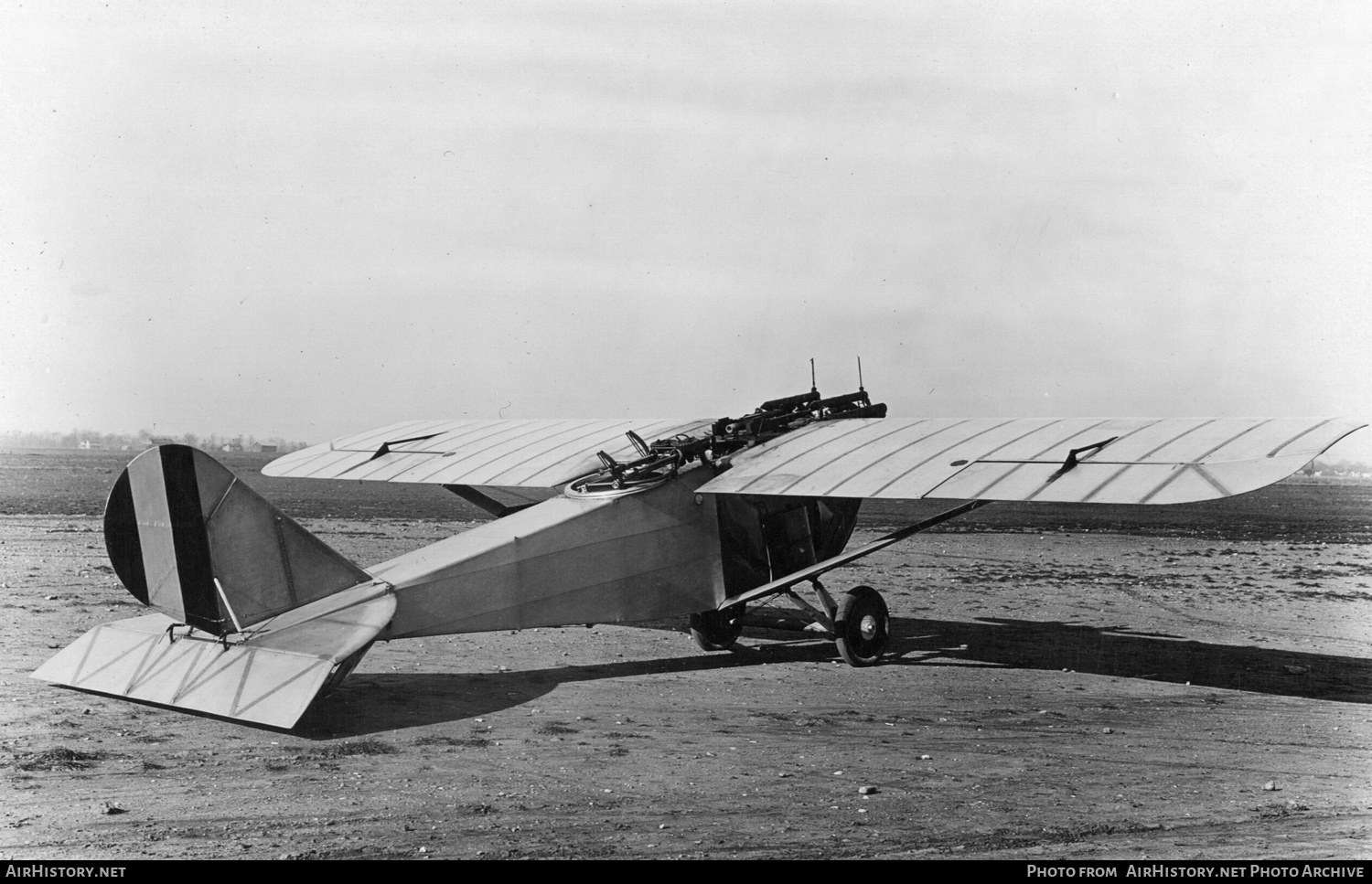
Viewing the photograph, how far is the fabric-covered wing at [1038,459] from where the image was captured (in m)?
8.45

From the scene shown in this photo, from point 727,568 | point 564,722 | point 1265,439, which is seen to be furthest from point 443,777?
point 1265,439

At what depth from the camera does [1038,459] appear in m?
9.62

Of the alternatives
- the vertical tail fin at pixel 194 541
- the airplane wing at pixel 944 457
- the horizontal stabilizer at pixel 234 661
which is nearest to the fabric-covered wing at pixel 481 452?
the airplane wing at pixel 944 457

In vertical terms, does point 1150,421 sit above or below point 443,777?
above

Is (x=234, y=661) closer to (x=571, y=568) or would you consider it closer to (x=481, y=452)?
(x=571, y=568)

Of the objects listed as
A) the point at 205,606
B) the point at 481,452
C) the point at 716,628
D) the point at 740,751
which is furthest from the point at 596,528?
the point at 481,452

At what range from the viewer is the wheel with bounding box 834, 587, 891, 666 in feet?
36.6

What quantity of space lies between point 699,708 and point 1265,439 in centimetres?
502

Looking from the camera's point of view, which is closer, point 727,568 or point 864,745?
point 864,745

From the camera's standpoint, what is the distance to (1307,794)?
6.97 m

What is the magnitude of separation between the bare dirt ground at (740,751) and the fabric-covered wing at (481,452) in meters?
1.96

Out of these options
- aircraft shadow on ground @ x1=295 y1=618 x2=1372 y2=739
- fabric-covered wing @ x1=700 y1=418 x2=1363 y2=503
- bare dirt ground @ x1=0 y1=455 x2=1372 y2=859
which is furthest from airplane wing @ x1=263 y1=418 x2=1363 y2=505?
aircraft shadow on ground @ x1=295 y1=618 x2=1372 y2=739

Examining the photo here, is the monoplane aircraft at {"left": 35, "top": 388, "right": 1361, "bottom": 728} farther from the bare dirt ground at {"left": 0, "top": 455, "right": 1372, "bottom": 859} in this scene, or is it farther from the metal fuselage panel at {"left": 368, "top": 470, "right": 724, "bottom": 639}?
the bare dirt ground at {"left": 0, "top": 455, "right": 1372, "bottom": 859}
